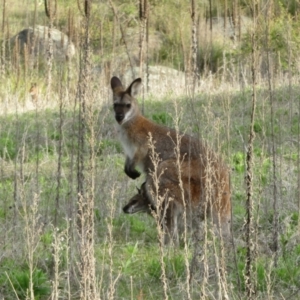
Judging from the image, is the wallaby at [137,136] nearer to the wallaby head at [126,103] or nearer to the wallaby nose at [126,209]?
the wallaby head at [126,103]

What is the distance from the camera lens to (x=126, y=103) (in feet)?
30.5

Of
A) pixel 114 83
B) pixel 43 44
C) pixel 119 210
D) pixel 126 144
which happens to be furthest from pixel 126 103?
pixel 43 44

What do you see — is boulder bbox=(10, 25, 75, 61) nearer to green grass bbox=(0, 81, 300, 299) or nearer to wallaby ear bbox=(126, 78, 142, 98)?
wallaby ear bbox=(126, 78, 142, 98)

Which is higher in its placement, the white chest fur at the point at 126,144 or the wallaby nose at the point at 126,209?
the white chest fur at the point at 126,144

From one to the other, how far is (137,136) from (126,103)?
2.08 ft

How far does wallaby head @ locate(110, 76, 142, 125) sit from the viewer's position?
9133 mm

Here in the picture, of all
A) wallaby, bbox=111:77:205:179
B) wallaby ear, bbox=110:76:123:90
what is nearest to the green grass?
wallaby, bbox=111:77:205:179

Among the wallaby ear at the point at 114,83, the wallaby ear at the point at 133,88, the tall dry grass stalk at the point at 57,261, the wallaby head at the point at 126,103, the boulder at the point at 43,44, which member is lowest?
the tall dry grass stalk at the point at 57,261

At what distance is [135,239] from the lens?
24.0 feet

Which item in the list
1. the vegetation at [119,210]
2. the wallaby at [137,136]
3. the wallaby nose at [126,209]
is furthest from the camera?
the wallaby at [137,136]

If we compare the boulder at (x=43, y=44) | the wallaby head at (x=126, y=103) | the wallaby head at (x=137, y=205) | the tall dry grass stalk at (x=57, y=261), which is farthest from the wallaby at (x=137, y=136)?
the tall dry grass stalk at (x=57, y=261)

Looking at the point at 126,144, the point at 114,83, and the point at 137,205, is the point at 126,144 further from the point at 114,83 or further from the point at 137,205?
the point at 137,205

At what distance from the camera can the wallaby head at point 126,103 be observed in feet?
30.0

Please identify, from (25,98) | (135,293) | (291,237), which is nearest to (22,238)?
(135,293)
